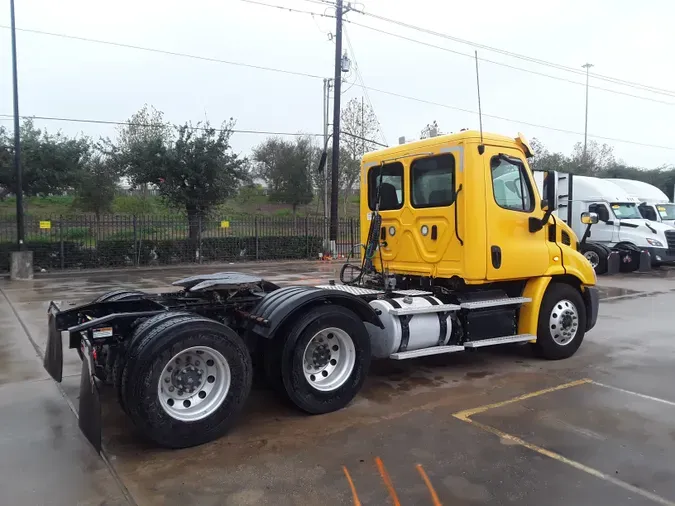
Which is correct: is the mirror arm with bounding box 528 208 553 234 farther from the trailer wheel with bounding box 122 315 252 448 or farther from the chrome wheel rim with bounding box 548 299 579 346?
the trailer wheel with bounding box 122 315 252 448

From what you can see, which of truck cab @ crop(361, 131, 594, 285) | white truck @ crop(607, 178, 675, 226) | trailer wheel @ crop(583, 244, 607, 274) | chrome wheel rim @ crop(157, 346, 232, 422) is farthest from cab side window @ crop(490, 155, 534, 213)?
white truck @ crop(607, 178, 675, 226)

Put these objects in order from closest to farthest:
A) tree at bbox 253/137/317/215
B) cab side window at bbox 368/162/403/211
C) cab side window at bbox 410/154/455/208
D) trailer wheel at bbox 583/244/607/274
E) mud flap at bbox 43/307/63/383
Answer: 1. mud flap at bbox 43/307/63/383
2. cab side window at bbox 410/154/455/208
3. cab side window at bbox 368/162/403/211
4. trailer wheel at bbox 583/244/607/274
5. tree at bbox 253/137/317/215

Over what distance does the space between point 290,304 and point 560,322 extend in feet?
12.5

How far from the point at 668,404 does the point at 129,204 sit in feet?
107

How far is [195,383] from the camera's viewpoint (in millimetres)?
4477

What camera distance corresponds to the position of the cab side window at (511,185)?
6301 millimetres

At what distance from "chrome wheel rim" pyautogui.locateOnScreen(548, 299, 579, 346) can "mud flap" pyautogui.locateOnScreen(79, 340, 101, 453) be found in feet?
17.1

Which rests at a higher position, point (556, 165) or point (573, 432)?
point (556, 165)

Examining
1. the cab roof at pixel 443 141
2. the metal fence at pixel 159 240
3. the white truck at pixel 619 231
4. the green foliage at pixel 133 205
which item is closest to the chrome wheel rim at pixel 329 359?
the cab roof at pixel 443 141

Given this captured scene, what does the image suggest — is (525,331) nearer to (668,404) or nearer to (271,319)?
(668,404)

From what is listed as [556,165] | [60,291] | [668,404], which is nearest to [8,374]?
[668,404]

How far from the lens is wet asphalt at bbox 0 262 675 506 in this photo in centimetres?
365

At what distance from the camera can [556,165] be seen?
43.7 m

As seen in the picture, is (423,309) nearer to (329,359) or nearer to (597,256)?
(329,359)
